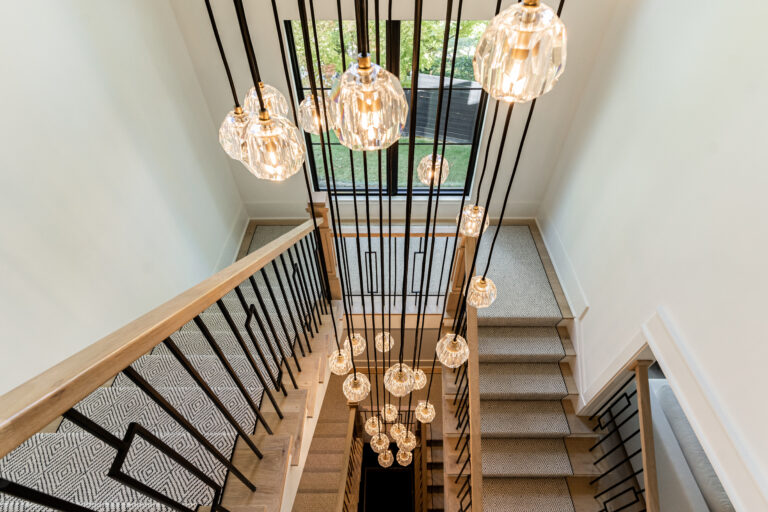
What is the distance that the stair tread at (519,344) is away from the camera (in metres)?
3.46

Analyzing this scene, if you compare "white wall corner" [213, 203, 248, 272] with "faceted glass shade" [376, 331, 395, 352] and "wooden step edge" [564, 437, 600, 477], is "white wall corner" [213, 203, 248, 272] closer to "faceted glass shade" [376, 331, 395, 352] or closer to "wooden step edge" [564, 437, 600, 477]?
"faceted glass shade" [376, 331, 395, 352]

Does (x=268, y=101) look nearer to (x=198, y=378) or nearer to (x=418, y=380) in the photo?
(x=198, y=378)

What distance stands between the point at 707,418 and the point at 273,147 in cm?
226

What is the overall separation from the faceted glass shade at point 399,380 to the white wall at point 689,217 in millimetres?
1405

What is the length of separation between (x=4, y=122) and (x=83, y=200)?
1.70ft

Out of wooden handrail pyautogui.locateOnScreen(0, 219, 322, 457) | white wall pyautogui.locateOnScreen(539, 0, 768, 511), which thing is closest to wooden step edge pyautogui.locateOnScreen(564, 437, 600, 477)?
white wall pyautogui.locateOnScreen(539, 0, 768, 511)

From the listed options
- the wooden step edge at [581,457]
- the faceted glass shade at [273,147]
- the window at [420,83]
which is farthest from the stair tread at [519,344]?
the faceted glass shade at [273,147]

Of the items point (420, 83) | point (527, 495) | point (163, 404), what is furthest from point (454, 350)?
point (420, 83)

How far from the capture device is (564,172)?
389 centimetres

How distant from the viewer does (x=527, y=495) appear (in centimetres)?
310

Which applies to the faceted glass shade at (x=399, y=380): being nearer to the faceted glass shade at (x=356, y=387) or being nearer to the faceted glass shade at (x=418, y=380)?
the faceted glass shade at (x=418, y=380)

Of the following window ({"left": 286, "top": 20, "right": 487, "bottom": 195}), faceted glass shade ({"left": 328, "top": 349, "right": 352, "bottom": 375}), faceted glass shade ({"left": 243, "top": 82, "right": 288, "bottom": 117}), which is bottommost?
faceted glass shade ({"left": 328, "top": 349, "right": 352, "bottom": 375})

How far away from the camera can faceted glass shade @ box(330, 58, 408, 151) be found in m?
0.71

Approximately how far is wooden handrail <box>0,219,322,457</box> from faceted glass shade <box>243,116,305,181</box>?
0.36m
